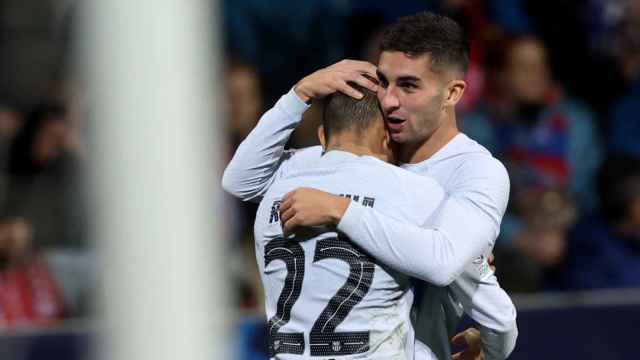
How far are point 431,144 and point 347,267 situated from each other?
1.31 ft

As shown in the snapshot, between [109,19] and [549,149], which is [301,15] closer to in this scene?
[549,149]

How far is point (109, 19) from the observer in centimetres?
133

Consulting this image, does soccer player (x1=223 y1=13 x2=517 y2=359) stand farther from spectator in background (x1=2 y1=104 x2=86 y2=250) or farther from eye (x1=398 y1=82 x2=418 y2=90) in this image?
spectator in background (x1=2 y1=104 x2=86 y2=250)

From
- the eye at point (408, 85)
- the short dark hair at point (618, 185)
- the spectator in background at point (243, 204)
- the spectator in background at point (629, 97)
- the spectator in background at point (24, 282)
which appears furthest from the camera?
the spectator in background at point (629, 97)

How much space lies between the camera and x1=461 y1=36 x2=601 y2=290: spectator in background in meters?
5.68

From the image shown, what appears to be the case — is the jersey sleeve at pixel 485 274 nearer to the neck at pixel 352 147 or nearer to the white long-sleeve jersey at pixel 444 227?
the white long-sleeve jersey at pixel 444 227

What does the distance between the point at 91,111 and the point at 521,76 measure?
16.0ft

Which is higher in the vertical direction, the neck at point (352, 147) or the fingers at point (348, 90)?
the fingers at point (348, 90)

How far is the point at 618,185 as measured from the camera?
232 inches

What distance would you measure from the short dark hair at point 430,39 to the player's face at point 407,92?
0.06 ft

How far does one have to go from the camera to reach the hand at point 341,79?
2.74 m

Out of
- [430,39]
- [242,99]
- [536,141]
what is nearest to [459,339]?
[430,39]

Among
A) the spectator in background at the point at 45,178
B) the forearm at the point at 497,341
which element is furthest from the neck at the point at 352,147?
the spectator in background at the point at 45,178

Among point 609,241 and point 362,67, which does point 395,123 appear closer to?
point 362,67
